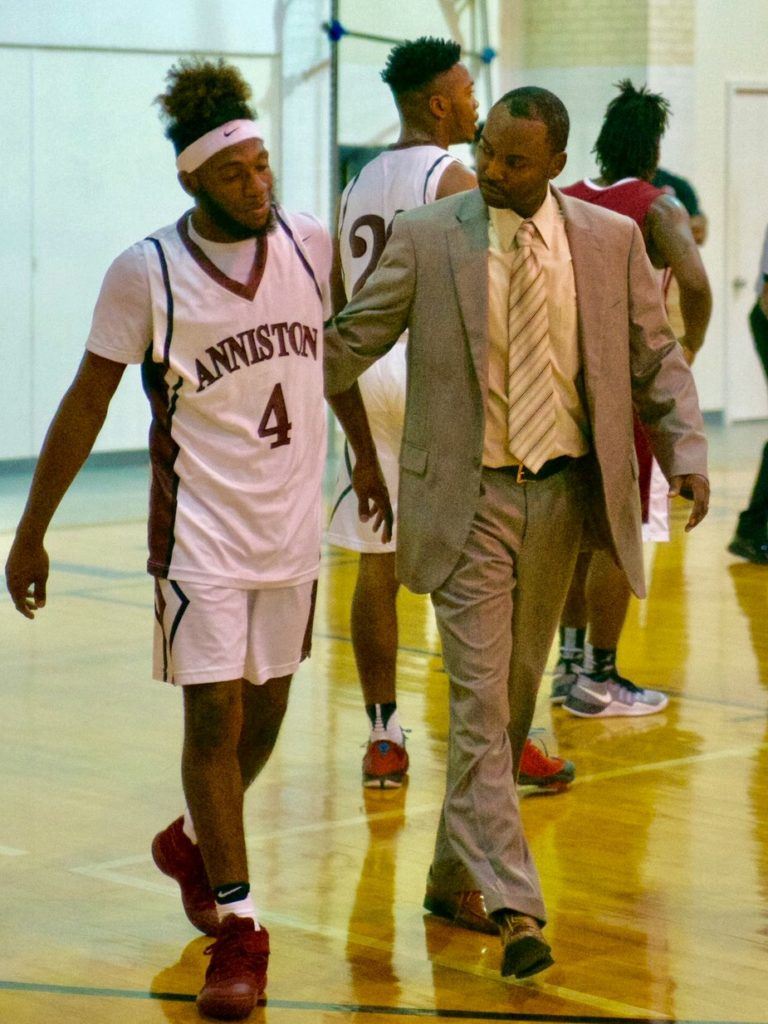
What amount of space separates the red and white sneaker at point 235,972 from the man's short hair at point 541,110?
1.60 meters

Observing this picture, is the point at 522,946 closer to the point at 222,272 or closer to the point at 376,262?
the point at 222,272

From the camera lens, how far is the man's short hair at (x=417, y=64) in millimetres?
5320

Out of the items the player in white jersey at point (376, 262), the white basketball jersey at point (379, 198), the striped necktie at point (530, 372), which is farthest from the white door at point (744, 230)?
the striped necktie at point (530, 372)

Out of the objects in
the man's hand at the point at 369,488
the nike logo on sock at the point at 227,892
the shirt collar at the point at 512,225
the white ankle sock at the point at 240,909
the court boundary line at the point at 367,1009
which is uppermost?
the shirt collar at the point at 512,225

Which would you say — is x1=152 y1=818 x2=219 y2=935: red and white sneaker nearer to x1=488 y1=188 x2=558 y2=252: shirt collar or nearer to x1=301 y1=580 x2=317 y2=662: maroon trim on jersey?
x1=301 y1=580 x2=317 y2=662: maroon trim on jersey

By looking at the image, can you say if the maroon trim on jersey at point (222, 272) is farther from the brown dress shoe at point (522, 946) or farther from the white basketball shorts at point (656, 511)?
the white basketball shorts at point (656, 511)

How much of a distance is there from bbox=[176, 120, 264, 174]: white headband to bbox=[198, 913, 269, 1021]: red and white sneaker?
55.1 inches

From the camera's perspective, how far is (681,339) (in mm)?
6246

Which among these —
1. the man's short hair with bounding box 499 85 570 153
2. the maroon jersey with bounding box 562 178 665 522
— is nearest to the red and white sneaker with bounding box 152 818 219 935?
the man's short hair with bounding box 499 85 570 153

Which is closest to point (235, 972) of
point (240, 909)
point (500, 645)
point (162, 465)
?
point (240, 909)

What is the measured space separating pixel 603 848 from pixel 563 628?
1.70 m

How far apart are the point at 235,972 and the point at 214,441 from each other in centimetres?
97

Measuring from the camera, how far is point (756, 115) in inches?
627

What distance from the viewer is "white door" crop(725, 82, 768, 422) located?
52.0 ft
